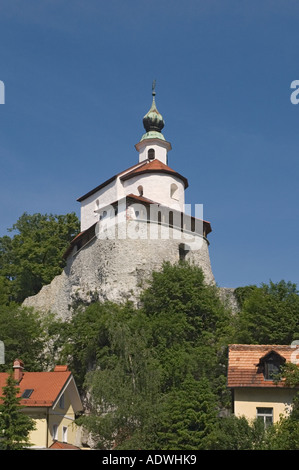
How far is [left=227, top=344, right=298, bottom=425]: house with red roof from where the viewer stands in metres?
32.4

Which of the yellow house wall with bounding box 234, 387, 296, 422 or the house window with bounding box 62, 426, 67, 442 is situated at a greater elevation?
the yellow house wall with bounding box 234, 387, 296, 422

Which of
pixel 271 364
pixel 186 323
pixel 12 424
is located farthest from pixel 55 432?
pixel 186 323

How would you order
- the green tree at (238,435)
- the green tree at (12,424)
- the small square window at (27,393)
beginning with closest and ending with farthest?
the green tree at (238,435), the green tree at (12,424), the small square window at (27,393)

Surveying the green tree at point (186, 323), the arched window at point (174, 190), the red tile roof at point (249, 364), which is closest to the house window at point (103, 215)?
the arched window at point (174, 190)

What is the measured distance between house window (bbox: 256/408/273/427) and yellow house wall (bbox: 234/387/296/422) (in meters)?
0.16

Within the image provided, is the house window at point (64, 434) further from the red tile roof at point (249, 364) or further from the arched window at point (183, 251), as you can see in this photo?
the arched window at point (183, 251)

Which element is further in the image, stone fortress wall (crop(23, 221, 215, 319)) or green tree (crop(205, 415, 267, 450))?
stone fortress wall (crop(23, 221, 215, 319))

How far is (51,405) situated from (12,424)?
519cm

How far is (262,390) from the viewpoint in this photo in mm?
32750

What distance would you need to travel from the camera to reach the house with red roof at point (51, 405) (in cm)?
3606

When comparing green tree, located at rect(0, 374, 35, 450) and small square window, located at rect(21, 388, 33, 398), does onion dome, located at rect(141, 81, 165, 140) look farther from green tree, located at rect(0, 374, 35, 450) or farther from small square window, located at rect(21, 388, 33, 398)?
green tree, located at rect(0, 374, 35, 450)

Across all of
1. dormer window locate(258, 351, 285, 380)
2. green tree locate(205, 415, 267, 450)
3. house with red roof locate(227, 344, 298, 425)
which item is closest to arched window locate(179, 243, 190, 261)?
house with red roof locate(227, 344, 298, 425)
